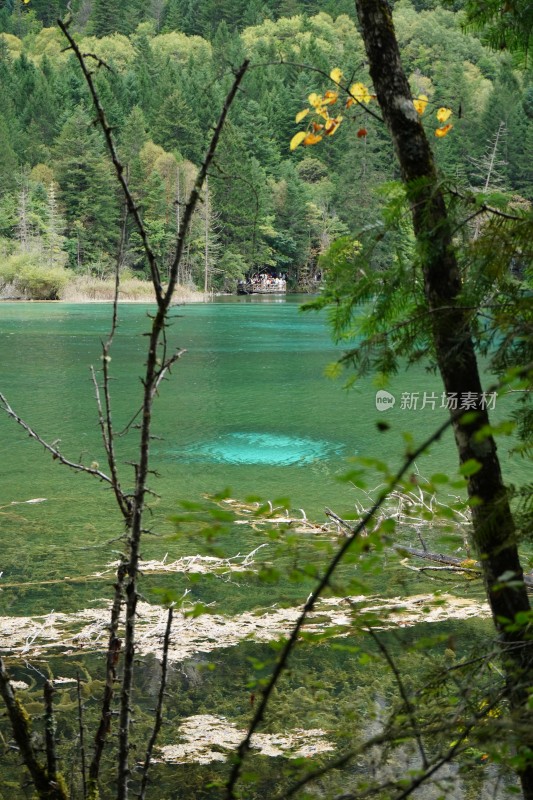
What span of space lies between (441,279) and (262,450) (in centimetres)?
789

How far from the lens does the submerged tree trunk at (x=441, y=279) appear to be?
7.38 feet

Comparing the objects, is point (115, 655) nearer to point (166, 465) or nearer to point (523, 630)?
point (523, 630)

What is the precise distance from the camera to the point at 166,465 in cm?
938

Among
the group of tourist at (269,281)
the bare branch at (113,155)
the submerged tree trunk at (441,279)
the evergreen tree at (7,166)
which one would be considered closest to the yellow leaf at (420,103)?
the submerged tree trunk at (441,279)

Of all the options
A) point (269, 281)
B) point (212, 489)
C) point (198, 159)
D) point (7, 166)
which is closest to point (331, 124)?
point (212, 489)

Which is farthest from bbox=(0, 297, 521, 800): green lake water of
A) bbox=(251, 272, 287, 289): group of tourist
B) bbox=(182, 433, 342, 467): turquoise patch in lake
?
bbox=(251, 272, 287, 289): group of tourist

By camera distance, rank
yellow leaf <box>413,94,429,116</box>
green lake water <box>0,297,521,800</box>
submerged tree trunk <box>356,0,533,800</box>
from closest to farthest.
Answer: submerged tree trunk <box>356,0,533,800</box> < yellow leaf <box>413,94,429,116</box> < green lake water <box>0,297,521,800</box>

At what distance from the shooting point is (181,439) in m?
10.8

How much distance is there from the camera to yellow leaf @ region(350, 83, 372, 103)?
2.45 m

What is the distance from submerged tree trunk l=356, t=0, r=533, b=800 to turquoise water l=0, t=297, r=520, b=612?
795 mm

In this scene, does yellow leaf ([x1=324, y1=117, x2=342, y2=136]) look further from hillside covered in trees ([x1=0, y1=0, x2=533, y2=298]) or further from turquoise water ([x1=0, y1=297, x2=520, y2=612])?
hillside covered in trees ([x1=0, y1=0, x2=533, y2=298])

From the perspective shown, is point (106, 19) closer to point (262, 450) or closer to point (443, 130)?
point (262, 450)

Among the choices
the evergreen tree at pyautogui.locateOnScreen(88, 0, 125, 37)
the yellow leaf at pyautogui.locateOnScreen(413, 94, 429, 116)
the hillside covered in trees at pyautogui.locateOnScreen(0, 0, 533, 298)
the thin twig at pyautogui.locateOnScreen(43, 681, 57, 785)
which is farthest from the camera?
the evergreen tree at pyautogui.locateOnScreen(88, 0, 125, 37)

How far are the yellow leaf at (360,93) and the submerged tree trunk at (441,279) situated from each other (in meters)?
0.06
